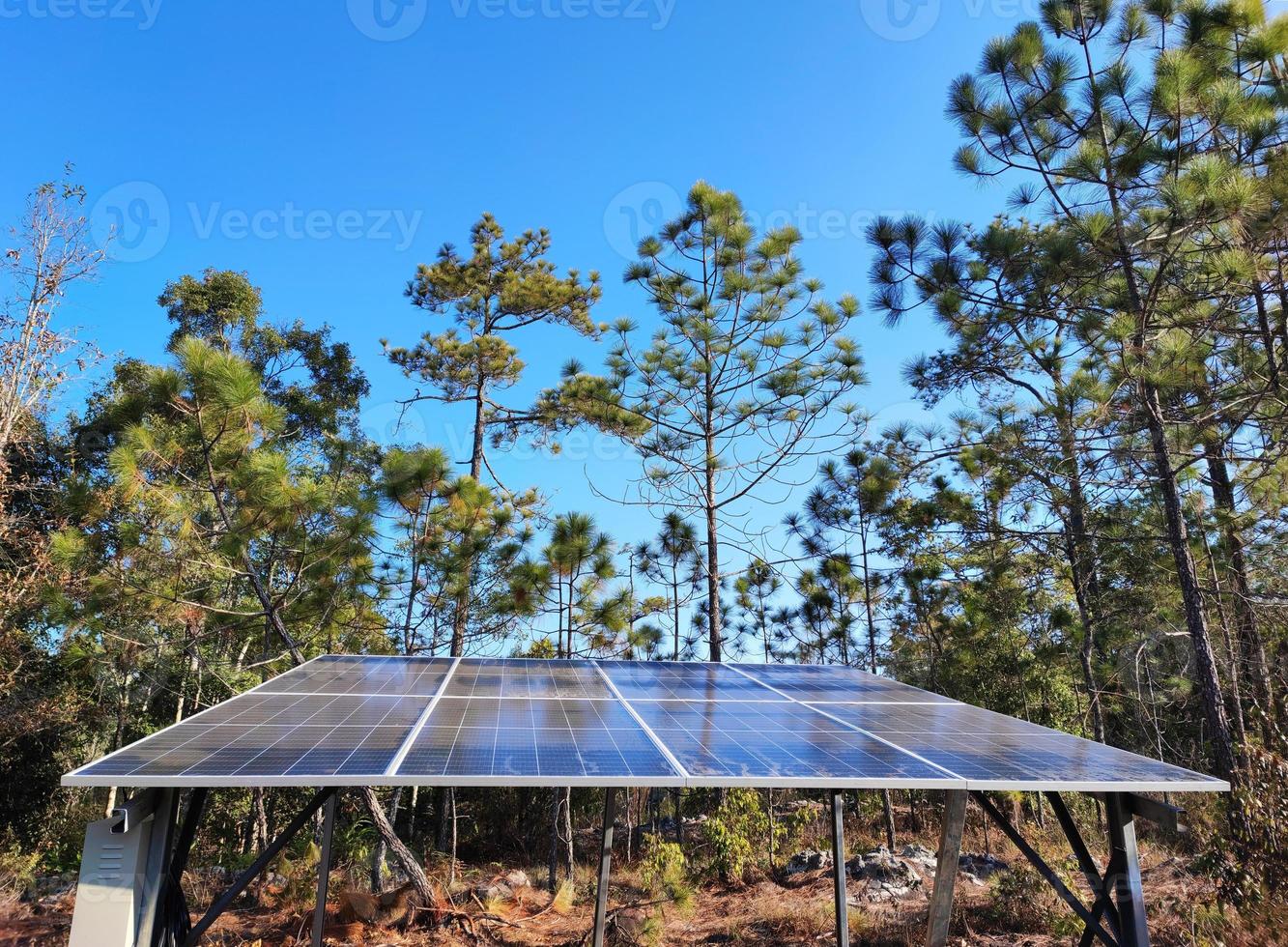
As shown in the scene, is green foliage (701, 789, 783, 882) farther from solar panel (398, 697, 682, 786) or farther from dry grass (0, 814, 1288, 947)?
solar panel (398, 697, 682, 786)

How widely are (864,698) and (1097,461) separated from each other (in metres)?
5.28

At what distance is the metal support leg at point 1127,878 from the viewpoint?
423cm

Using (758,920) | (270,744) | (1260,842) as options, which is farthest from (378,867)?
(1260,842)

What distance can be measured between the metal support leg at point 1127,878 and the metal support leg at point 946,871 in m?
1.49

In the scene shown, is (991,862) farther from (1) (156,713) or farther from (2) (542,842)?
(1) (156,713)

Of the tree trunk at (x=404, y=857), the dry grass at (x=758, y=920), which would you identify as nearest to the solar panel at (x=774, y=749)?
the dry grass at (x=758, y=920)

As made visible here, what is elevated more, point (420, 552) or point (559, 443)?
point (559, 443)

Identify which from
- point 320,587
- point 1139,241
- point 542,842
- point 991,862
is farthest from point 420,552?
point 1139,241

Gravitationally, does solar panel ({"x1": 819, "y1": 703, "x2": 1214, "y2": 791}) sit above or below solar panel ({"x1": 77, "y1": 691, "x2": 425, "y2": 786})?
below

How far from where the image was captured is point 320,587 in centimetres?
971

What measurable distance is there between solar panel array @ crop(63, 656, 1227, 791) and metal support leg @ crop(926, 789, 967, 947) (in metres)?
0.76

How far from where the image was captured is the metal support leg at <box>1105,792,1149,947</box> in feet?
13.9

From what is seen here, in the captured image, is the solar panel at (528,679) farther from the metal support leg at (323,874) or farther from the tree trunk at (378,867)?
the tree trunk at (378,867)

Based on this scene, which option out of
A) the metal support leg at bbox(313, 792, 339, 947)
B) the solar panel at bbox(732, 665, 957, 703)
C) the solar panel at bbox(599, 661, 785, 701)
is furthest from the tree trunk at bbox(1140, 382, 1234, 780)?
the metal support leg at bbox(313, 792, 339, 947)
